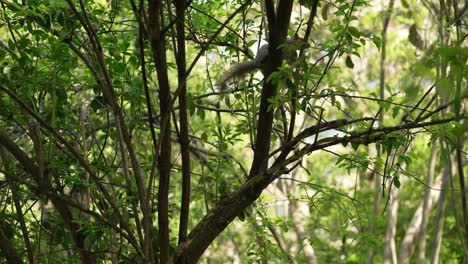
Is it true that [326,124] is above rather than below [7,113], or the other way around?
below

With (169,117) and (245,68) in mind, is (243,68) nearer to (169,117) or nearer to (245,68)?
(245,68)

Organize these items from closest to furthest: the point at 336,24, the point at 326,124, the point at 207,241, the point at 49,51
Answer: the point at 326,124 → the point at 207,241 → the point at 336,24 → the point at 49,51

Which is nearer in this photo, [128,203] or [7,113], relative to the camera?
[7,113]

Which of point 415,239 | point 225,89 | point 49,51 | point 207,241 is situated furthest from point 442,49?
point 415,239

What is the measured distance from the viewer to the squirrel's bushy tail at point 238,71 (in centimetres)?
281

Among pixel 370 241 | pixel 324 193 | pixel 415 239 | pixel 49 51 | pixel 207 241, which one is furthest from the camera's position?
pixel 415 239

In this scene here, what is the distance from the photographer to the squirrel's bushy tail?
2.81 m

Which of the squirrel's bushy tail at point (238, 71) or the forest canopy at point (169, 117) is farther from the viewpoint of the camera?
the squirrel's bushy tail at point (238, 71)

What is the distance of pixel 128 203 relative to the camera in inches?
117

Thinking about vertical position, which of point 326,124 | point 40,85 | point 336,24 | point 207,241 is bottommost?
point 207,241

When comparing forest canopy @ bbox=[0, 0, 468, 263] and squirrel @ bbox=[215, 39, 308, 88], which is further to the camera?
squirrel @ bbox=[215, 39, 308, 88]

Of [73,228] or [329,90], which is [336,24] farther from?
[73,228]

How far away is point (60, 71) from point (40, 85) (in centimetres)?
18

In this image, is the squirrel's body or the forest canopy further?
the squirrel's body
